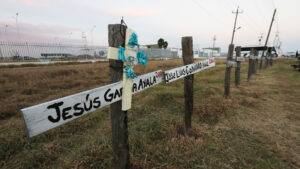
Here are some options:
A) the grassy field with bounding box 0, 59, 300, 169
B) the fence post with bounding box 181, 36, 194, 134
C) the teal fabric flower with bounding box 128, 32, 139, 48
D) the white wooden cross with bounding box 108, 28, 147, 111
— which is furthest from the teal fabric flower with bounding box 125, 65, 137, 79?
the fence post with bounding box 181, 36, 194, 134

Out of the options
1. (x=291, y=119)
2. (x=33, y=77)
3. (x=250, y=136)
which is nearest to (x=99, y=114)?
(x=250, y=136)

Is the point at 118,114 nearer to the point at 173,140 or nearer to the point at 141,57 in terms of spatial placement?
the point at 141,57

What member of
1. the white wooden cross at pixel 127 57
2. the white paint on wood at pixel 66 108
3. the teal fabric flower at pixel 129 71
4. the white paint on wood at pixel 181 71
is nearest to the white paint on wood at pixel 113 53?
the white wooden cross at pixel 127 57

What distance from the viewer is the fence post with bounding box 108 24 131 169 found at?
124 centimetres

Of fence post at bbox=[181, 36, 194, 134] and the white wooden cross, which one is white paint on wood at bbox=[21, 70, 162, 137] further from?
fence post at bbox=[181, 36, 194, 134]

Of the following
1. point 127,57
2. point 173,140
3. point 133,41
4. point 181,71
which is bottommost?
point 173,140

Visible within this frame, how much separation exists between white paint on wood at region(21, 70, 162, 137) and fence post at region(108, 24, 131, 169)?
11cm

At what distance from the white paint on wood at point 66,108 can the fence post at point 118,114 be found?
0.36 feet

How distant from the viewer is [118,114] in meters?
1.39

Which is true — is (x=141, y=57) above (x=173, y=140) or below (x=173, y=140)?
above

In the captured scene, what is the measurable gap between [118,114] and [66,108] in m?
0.53

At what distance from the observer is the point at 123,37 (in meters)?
1.26

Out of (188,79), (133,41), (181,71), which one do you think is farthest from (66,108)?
(188,79)

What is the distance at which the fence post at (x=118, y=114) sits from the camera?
1241 millimetres
